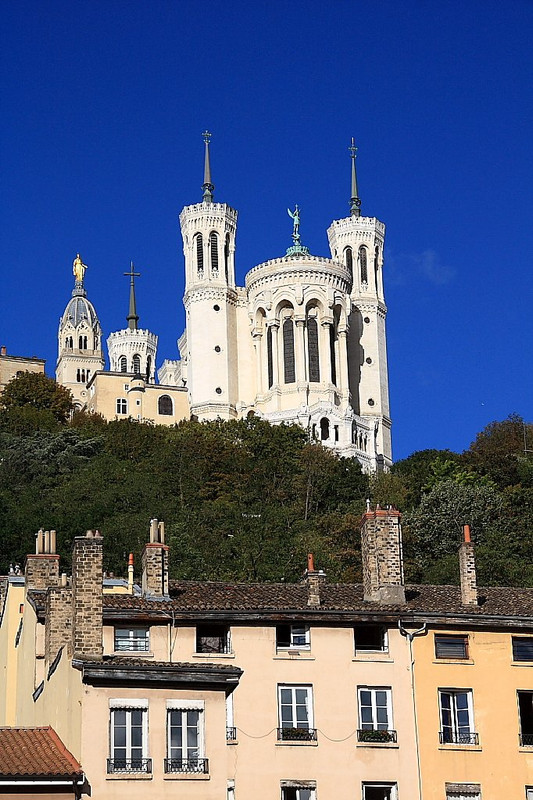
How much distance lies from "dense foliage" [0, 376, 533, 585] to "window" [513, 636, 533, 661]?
27.0m

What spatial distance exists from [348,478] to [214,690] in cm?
7246

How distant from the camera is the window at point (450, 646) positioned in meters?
41.6

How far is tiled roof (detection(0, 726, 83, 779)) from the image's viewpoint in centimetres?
3241

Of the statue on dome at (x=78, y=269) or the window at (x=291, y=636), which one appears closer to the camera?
the window at (x=291, y=636)

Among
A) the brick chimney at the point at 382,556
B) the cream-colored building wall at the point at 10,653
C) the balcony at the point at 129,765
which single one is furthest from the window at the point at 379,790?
the cream-colored building wall at the point at 10,653

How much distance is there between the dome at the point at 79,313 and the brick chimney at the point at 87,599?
145268mm

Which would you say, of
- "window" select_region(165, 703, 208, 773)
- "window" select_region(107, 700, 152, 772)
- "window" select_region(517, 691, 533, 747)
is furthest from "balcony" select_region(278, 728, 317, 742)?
"window" select_region(107, 700, 152, 772)

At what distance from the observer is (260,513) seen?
310ft

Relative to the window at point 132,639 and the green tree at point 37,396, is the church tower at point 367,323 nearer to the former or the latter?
Result: the green tree at point 37,396

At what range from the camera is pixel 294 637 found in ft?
135

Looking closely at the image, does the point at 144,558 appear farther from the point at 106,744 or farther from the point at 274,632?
the point at 106,744

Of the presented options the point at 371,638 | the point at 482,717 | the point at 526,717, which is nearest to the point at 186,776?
the point at 371,638

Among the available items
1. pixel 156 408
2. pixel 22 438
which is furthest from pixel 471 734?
pixel 156 408

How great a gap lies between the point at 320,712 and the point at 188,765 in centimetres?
706
